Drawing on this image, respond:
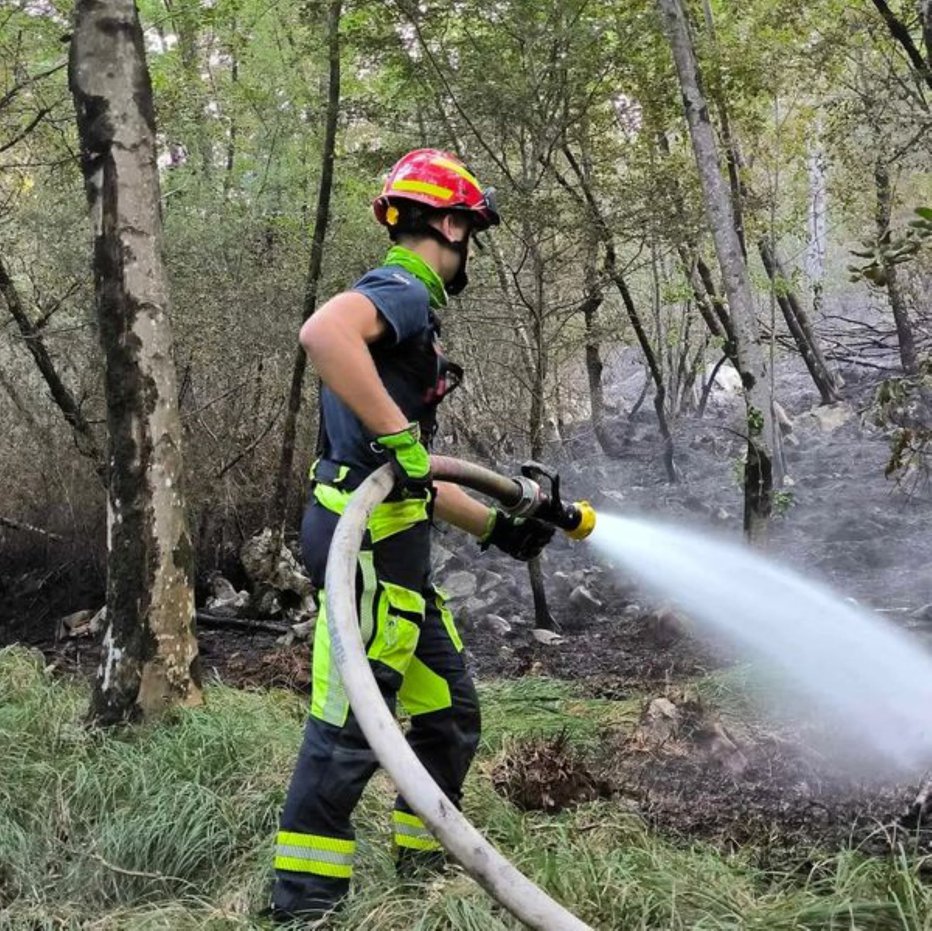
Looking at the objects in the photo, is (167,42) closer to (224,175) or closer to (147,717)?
(224,175)

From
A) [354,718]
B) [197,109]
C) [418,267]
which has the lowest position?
[354,718]

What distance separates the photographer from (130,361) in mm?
4531

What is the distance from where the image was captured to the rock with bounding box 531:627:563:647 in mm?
7468

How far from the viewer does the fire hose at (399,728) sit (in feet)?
5.87

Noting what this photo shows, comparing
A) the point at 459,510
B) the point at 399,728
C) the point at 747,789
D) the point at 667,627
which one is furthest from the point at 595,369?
the point at 399,728

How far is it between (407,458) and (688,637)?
4.97 metres

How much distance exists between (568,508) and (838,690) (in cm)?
273

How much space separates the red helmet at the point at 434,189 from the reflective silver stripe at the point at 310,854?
5.70ft

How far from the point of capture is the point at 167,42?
13.1 metres

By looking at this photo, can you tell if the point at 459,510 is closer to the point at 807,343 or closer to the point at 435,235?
the point at 435,235

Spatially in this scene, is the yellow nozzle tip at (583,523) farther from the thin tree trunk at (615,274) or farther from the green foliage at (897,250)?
the thin tree trunk at (615,274)

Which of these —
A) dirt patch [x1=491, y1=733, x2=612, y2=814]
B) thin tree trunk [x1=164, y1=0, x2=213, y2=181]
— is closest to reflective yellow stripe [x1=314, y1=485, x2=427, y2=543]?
dirt patch [x1=491, y1=733, x2=612, y2=814]

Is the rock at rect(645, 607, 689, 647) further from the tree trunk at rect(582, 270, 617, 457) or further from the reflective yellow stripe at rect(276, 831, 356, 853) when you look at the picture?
the reflective yellow stripe at rect(276, 831, 356, 853)

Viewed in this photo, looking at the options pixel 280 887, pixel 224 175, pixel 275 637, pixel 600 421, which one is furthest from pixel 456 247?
pixel 600 421
